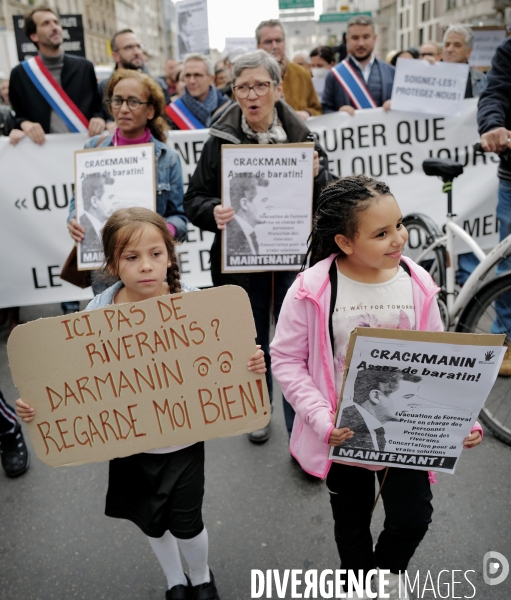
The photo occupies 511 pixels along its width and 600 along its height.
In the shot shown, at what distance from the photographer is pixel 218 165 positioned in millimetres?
2633

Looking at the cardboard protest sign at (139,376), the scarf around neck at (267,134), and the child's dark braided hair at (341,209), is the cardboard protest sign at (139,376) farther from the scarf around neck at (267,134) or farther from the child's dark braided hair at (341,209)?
the scarf around neck at (267,134)

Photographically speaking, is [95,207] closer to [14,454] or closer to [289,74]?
[14,454]

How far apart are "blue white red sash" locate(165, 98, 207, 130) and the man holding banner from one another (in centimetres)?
75

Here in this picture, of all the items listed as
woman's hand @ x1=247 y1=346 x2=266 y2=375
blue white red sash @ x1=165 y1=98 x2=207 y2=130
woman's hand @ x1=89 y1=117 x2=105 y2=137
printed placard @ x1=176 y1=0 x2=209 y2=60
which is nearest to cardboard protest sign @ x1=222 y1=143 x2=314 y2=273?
woman's hand @ x1=247 y1=346 x2=266 y2=375

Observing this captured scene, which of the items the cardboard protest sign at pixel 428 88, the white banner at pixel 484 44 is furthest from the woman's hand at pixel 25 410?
the white banner at pixel 484 44

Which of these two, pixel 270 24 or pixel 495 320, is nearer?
pixel 495 320

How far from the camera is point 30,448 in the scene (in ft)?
10.1

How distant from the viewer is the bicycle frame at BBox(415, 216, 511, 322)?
9.27 ft

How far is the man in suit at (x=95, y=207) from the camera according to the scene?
2865 mm

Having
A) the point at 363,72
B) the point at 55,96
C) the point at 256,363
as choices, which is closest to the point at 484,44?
the point at 363,72

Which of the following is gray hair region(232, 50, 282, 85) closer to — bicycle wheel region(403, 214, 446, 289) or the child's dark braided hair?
the child's dark braided hair

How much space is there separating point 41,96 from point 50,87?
111mm

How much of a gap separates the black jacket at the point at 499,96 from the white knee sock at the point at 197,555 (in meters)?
2.56

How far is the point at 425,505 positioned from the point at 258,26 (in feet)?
14.0
